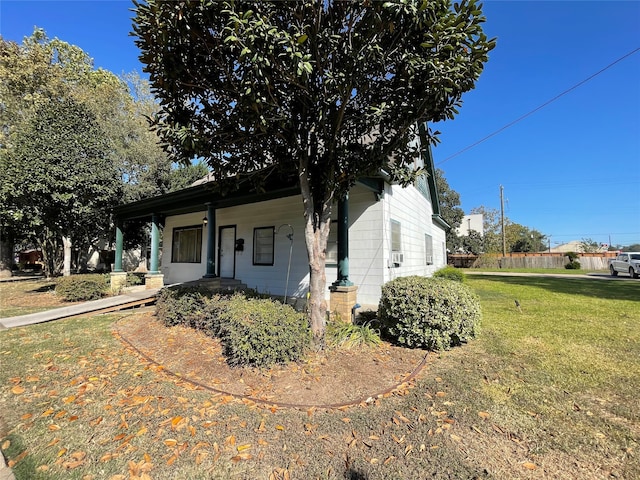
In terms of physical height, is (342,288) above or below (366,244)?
below

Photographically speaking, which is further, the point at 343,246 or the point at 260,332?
the point at 343,246

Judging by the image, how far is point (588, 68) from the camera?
355 inches

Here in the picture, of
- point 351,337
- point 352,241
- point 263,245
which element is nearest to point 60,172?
point 263,245

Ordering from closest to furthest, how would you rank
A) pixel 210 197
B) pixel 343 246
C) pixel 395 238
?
pixel 343 246 → pixel 395 238 → pixel 210 197

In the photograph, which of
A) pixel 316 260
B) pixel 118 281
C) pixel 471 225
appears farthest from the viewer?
pixel 471 225

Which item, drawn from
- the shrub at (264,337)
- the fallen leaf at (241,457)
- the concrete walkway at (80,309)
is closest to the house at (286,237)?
the shrub at (264,337)

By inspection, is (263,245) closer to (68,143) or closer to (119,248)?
(119,248)

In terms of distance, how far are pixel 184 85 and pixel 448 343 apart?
18.7 ft

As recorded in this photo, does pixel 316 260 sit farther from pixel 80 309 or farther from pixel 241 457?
pixel 80 309

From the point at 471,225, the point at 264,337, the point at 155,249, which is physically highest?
the point at 471,225

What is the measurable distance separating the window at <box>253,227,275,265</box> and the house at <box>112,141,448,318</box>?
0.03m

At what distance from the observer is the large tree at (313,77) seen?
3375mm

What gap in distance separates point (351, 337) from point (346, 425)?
2.20 m

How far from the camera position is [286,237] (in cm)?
884
